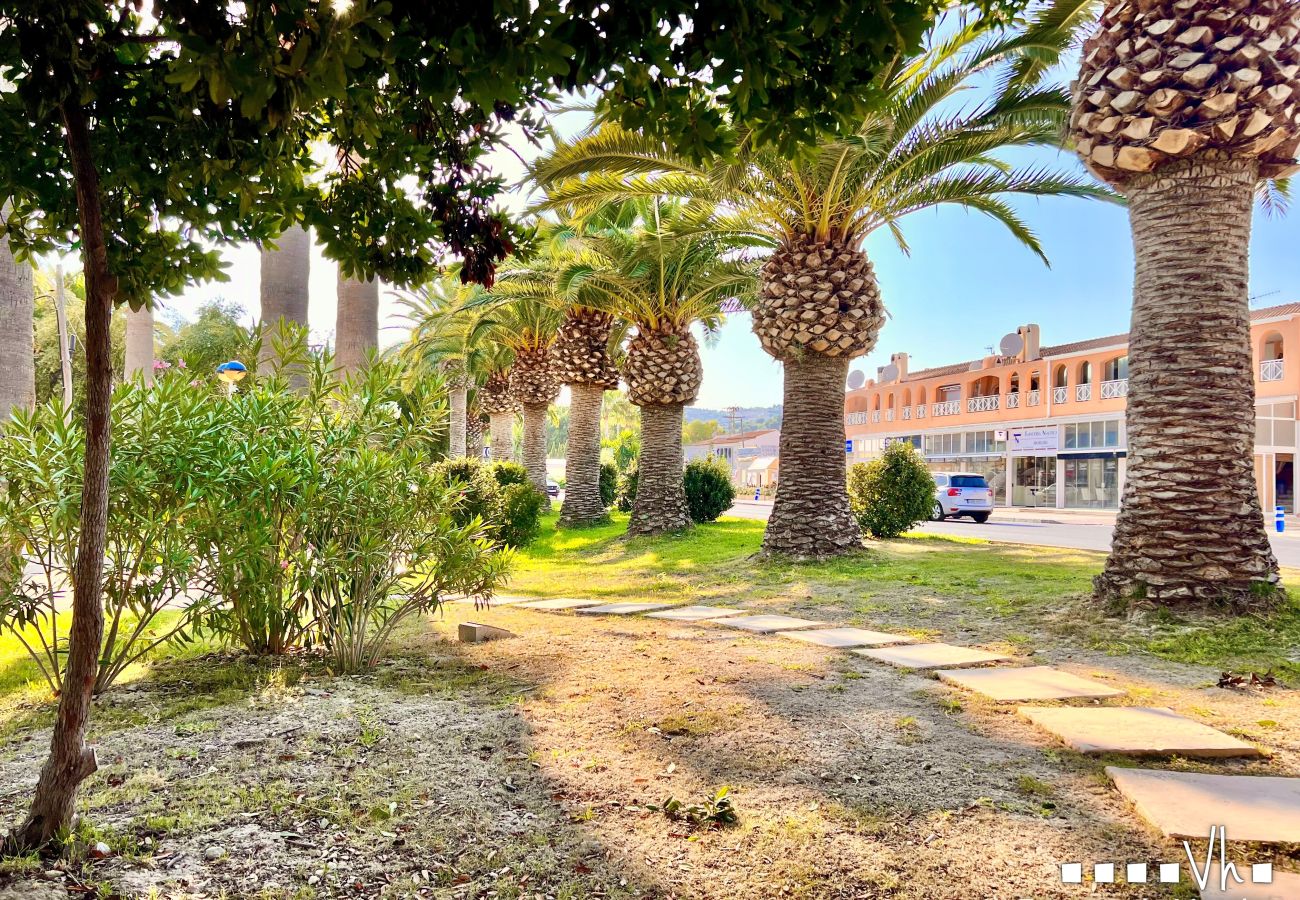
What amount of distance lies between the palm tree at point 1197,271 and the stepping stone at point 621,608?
392 centimetres

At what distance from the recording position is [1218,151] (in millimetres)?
6277

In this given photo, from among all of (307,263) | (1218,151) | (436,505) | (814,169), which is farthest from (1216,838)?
(814,169)

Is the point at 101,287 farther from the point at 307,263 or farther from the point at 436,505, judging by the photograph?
the point at 307,263

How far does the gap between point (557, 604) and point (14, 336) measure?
205 inches

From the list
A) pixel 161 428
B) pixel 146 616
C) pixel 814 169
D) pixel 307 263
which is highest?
pixel 814 169

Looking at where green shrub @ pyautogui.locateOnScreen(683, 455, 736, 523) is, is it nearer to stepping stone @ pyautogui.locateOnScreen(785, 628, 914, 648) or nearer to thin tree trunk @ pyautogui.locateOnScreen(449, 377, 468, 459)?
thin tree trunk @ pyautogui.locateOnScreen(449, 377, 468, 459)

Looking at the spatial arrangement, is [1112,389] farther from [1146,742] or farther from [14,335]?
[14,335]

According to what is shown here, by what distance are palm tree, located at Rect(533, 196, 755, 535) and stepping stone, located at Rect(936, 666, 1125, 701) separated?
11600 millimetres

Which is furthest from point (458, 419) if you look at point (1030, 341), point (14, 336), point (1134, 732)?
point (1030, 341)

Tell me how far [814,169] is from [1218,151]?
5.22 m

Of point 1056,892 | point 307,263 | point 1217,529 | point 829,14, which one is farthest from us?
point 307,263

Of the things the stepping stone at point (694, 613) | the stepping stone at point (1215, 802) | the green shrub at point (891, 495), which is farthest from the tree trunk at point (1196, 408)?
the green shrub at point (891, 495)

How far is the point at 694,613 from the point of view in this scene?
7.42 meters

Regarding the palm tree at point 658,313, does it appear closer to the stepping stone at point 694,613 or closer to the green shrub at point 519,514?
the green shrub at point 519,514
